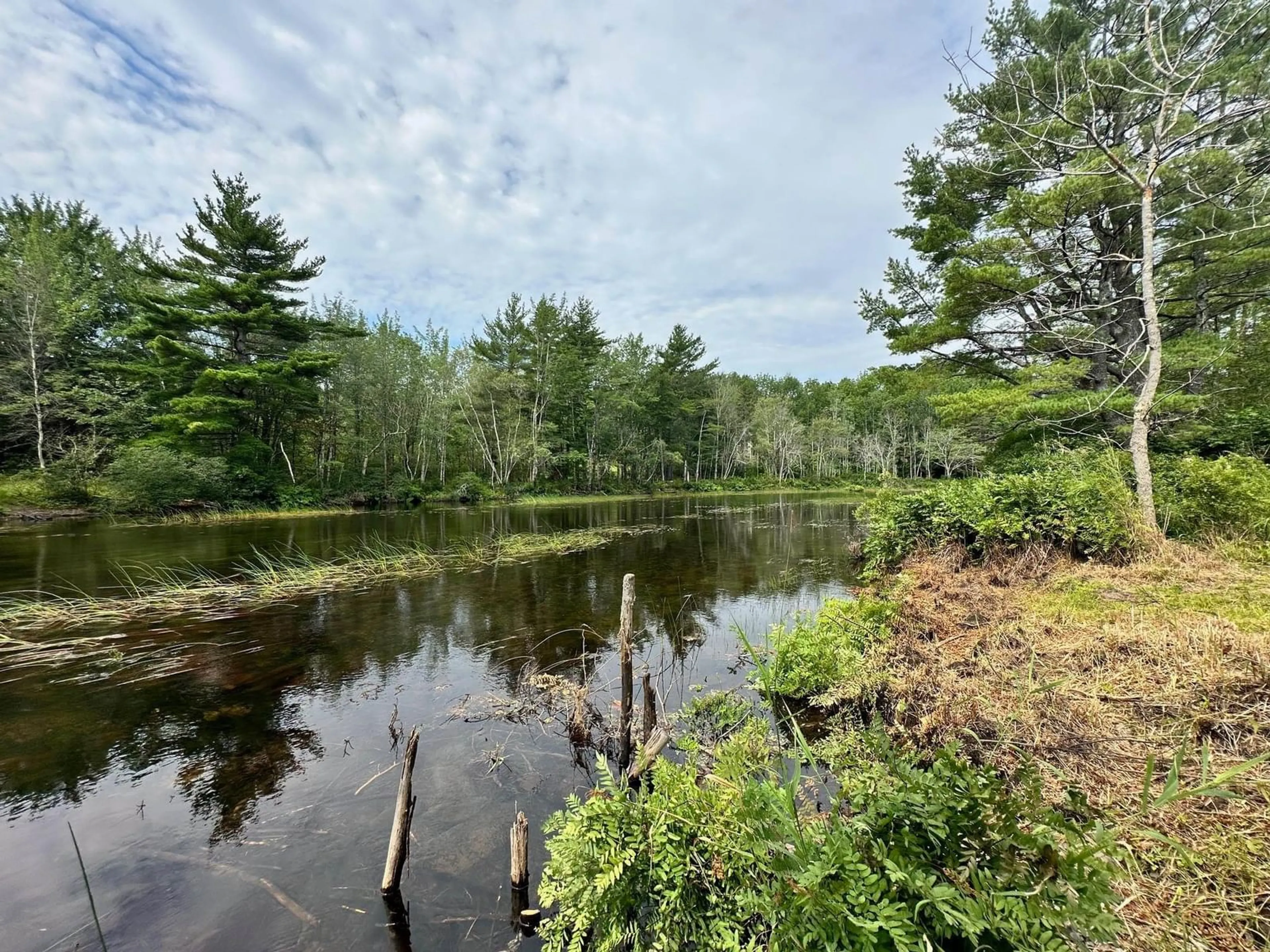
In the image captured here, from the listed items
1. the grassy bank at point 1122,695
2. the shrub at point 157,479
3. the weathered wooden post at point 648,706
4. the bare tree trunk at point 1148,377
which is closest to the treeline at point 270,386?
the shrub at point 157,479

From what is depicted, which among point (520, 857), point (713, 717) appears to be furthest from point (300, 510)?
point (520, 857)

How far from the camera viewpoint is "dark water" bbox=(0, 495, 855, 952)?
299 centimetres

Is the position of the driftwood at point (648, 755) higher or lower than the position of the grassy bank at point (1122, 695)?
lower

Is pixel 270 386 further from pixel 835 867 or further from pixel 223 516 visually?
pixel 835 867

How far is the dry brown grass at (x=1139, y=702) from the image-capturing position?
→ 1935 millimetres

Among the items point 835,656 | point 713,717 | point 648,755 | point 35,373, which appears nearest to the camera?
point 648,755

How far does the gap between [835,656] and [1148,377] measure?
6.56 m

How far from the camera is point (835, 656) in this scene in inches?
205

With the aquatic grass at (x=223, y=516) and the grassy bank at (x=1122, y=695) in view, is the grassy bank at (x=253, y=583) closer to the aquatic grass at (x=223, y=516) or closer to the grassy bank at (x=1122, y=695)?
the grassy bank at (x=1122, y=695)

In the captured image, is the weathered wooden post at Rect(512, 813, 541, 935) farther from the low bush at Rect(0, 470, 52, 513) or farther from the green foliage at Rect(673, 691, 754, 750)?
the low bush at Rect(0, 470, 52, 513)

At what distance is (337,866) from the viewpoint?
3301 millimetres

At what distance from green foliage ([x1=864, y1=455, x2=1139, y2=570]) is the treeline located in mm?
6310

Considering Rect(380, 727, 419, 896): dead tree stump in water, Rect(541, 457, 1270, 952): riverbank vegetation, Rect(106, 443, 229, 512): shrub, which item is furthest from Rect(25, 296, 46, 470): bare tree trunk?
Rect(541, 457, 1270, 952): riverbank vegetation

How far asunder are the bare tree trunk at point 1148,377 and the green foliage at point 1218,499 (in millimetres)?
336
